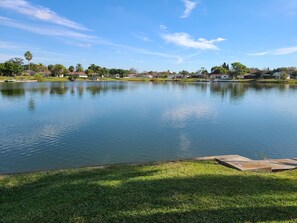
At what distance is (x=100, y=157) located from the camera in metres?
12.3

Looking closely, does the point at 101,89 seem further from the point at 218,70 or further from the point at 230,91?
the point at 218,70

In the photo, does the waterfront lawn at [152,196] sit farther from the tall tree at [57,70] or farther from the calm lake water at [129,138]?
the tall tree at [57,70]

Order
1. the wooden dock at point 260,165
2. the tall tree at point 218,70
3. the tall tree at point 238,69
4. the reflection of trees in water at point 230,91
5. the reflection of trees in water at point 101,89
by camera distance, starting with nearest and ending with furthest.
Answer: the wooden dock at point 260,165
the reflection of trees in water at point 230,91
the reflection of trees in water at point 101,89
the tall tree at point 238,69
the tall tree at point 218,70

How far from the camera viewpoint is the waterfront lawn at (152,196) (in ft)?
15.4

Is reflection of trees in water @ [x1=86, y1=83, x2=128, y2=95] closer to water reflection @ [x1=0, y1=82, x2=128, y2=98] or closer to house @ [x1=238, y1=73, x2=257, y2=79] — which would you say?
water reflection @ [x1=0, y1=82, x2=128, y2=98]

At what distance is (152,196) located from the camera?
219 inches

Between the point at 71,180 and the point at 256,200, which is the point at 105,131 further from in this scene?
the point at 256,200

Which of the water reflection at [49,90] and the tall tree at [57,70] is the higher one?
the tall tree at [57,70]

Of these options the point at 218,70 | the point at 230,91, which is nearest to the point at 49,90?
the point at 230,91

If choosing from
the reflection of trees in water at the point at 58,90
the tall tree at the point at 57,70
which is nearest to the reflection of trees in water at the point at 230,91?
the reflection of trees in water at the point at 58,90

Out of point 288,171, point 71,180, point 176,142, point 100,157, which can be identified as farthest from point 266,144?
point 71,180

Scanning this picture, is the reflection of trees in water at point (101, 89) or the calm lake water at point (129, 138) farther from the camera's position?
the reflection of trees in water at point (101, 89)

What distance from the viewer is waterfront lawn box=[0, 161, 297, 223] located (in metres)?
4.69

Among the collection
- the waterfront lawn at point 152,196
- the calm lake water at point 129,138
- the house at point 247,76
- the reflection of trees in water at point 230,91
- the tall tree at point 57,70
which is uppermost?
the tall tree at point 57,70
